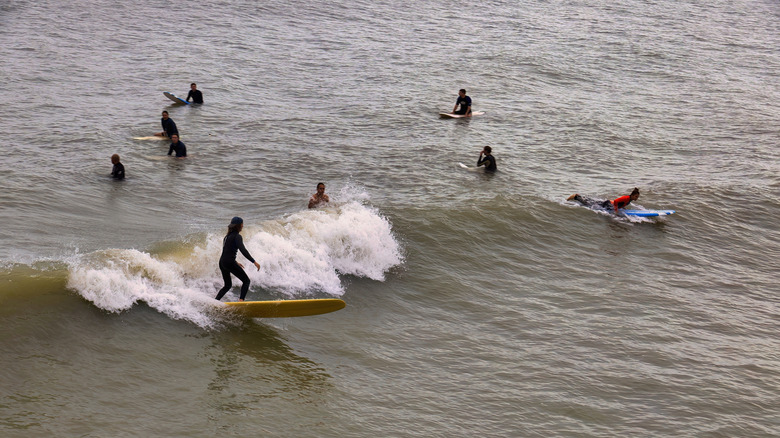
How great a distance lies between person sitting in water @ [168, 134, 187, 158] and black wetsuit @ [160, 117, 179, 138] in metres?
0.96

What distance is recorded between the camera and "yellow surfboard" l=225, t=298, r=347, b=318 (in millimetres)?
11367

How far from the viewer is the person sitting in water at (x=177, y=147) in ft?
68.1

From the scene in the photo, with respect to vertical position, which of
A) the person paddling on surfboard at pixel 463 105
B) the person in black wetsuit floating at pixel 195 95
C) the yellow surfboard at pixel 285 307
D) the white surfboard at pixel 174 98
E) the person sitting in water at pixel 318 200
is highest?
the person paddling on surfboard at pixel 463 105

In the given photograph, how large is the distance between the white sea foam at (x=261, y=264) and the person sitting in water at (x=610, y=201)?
238 inches

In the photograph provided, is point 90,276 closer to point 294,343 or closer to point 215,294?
point 215,294

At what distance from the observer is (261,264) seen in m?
13.1

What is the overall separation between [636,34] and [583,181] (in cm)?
2879

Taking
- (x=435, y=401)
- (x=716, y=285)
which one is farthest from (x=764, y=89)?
(x=435, y=401)

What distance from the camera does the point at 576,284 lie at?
14.4 metres

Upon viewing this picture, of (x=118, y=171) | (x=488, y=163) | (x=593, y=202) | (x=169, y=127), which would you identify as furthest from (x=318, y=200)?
(x=169, y=127)

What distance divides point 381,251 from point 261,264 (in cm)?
281

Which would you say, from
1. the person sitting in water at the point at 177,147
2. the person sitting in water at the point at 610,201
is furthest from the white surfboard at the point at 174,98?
the person sitting in water at the point at 610,201

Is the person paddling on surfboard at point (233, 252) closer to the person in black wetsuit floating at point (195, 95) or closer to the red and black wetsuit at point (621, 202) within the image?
the red and black wetsuit at point (621, 202)

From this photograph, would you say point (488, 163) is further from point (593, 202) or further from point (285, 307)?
point (285, 307)
